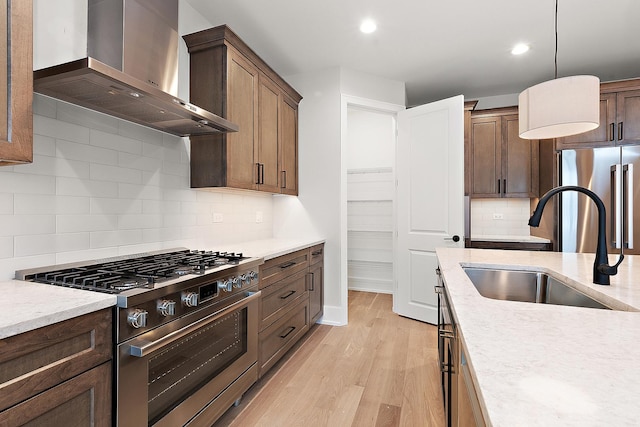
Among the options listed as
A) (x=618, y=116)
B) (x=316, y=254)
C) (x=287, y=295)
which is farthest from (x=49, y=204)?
(x=618, y=116)

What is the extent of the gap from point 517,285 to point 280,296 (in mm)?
1535

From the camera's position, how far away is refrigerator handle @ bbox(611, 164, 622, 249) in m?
3.06

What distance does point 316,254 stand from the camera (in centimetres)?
325

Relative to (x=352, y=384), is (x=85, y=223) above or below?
above

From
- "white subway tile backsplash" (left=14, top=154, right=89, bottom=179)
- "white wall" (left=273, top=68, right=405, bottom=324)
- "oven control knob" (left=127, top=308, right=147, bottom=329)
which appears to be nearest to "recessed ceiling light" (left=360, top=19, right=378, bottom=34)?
"white wall" (left=273, top=68, right=405, bottom=324)

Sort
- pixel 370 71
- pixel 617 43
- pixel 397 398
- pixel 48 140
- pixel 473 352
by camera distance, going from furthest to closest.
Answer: pixel 370 71 → pixel 617 43 → pixel 397 398 → pixel 48 140 → pixel 473 352

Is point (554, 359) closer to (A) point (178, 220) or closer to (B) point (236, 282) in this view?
(B) point (236, 282)

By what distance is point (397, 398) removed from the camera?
2.09 metres

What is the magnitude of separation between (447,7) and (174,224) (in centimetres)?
253

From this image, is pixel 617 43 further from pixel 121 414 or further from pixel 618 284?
pixel 121 414

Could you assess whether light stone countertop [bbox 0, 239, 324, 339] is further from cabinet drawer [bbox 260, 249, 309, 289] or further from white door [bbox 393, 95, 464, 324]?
white door [bbox 393, 95, 464, 324]

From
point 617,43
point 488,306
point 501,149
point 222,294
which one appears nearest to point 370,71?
point 501,149

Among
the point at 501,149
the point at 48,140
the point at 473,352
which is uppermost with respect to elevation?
the point at 501,149

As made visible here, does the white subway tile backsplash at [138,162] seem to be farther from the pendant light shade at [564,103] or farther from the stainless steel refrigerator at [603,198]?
the stainless steel refrigerator at [603,198]
